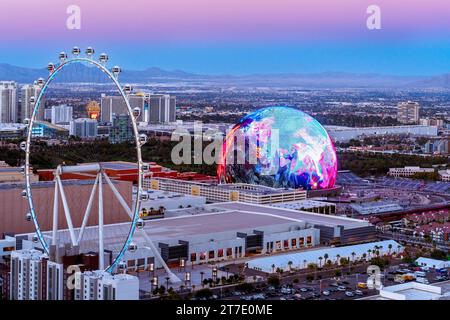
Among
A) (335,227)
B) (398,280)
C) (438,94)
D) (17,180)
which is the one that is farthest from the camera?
(438,94)

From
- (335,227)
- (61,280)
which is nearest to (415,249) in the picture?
(335,227)

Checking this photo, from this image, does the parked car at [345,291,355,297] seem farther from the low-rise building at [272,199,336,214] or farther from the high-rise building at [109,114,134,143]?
the high-rise building at [109,114,134,143]

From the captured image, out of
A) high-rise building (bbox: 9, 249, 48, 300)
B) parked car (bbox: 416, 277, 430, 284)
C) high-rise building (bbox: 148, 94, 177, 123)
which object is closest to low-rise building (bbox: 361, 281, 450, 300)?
parked car (bbox: 416, 277, 430, 284)

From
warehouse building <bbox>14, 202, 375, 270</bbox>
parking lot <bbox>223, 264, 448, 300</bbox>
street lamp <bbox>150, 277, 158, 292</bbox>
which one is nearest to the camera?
parking lot <bbox>223, 264, 448, 300</bbox>

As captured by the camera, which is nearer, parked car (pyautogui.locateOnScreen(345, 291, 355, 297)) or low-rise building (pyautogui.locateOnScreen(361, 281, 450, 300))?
low-rise building (pyautogui.locateOnScreen(361, 281, 450, 300))

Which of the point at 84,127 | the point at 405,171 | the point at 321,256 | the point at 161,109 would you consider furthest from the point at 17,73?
the point at 321,256

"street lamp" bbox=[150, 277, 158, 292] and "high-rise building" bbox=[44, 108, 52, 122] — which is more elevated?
"high-rise building" bbox=[44, 108, 52, 122]

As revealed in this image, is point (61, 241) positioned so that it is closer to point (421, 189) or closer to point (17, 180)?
point (17, 180)
